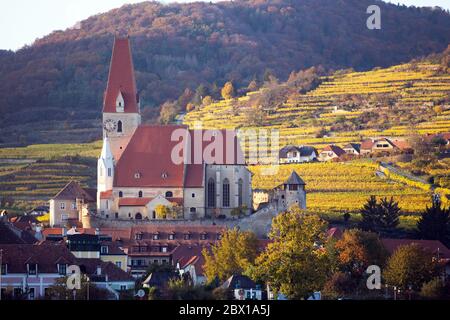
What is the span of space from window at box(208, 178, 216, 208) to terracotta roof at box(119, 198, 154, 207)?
3.89 meters

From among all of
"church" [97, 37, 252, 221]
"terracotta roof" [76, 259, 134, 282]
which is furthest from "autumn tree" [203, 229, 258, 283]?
"church" [97, 37, 252, 221]

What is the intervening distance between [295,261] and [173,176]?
27.5 m

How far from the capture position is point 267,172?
114 metres

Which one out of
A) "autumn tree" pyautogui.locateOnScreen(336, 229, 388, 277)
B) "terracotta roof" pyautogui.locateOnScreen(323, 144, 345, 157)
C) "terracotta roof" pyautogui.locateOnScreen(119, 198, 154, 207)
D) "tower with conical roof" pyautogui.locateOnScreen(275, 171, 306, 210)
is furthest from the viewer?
"terracotta roof" pyautogui.locateOnScreen(323, 144, 345, 157)

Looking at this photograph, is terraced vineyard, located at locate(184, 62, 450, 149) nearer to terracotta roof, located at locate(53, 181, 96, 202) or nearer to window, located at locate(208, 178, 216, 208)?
window, located at locate(208, 178, 216, 208)

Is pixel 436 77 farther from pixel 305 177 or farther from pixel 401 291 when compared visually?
pixel 401 291

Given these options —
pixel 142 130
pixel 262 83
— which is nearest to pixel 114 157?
pixel 142 130

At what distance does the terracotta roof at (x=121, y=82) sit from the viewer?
99.0m

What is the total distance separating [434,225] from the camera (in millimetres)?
87625

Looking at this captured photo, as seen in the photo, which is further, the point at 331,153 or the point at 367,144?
the point at 367,144

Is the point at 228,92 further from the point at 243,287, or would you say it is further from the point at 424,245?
the point at 243,287

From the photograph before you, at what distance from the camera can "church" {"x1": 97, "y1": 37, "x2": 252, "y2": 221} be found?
9275cm

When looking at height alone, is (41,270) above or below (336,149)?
below

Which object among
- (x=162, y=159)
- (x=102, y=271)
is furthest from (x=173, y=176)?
(x=102, y=271)
